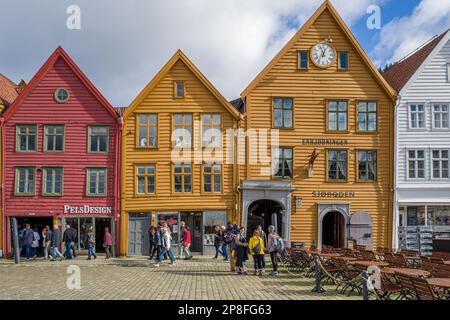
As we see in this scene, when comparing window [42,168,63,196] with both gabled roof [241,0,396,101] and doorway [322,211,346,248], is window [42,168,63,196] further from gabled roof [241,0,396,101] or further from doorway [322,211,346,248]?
doorway [322,211,346,248]

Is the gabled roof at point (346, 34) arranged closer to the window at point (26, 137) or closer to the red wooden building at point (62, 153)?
the red wooden building at point (62, 153)

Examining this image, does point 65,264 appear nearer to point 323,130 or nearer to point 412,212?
point 323,130

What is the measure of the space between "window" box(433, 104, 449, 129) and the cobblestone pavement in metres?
15.4

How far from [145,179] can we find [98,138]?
133 inches

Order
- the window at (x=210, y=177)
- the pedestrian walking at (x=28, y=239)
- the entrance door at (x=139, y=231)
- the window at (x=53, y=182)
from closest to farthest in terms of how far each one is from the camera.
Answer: the pedestrian walking at (x=28, y=239)
the window at (x=53, y=182)
the entrance door at (x=139, y=231)
the window at (x=210, y=177)

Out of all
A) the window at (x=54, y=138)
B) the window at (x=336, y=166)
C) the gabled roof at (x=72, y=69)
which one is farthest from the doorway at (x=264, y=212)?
the window at (x=54, y=138)

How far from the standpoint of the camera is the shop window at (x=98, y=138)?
3156 cm

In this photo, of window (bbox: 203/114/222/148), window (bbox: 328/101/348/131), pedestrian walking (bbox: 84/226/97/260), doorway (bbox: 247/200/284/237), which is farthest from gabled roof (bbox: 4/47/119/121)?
window (bbox: 328/101/348/131)

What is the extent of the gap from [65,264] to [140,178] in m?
7.17

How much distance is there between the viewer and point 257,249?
21.0m

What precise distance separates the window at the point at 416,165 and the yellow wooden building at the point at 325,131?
113 centimetres

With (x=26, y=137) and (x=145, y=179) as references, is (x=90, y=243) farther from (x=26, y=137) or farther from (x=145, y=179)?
(x=26, y=137)

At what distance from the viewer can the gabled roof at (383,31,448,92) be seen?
33.0 m

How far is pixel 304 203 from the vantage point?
3206cm
